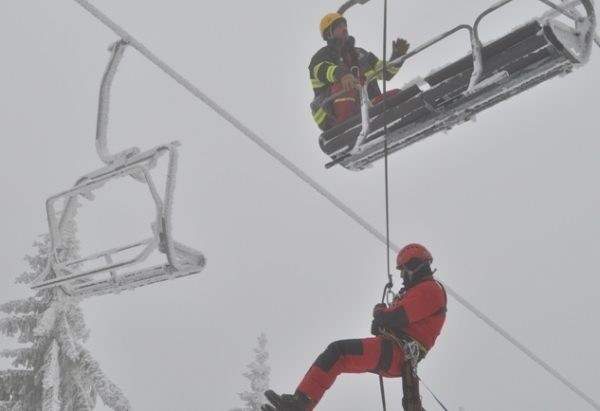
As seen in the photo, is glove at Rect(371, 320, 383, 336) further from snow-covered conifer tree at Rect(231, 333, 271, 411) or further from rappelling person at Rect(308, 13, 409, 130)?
snow-covered conifer tree at Rect(231, 333, 271, 411)

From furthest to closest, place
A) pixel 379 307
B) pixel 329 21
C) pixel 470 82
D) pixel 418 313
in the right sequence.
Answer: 1. pixel 329 21
2. pixel 470 82
3. pixel 379 307
4. pixel 418 313

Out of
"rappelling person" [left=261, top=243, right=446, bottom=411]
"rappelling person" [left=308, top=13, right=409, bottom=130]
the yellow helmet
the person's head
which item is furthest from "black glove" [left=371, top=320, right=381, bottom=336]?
the yellow helmet

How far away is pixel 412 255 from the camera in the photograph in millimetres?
5316

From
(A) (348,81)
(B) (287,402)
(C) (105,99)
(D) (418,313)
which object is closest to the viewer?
(B) (287,402)

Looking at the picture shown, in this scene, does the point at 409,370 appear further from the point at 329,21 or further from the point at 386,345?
the point at 329,21

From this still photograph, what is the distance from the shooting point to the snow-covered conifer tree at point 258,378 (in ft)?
57.6

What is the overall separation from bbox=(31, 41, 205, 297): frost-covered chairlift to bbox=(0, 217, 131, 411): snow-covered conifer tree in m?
8.45

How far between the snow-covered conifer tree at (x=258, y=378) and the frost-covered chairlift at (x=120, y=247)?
12194 mm

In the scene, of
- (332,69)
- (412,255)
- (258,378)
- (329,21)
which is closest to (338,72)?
(332,69)

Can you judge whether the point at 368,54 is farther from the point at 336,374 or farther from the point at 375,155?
the point at 336,374

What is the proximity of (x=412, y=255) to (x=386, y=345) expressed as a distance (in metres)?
0.68

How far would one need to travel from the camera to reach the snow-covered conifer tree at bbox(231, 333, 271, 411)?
17547mm

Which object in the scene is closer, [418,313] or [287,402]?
[287,402]

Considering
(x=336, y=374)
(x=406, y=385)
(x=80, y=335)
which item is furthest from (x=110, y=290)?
(x=80, y=335)
